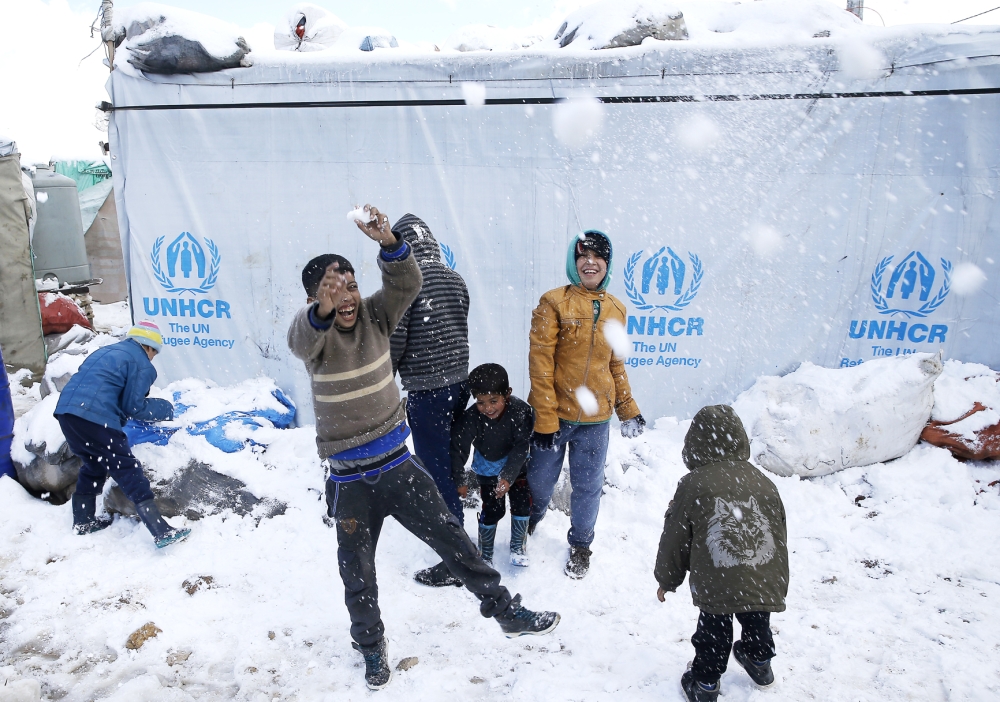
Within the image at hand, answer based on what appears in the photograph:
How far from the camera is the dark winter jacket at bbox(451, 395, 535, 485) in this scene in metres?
3.11

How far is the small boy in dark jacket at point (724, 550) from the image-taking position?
2180 mm

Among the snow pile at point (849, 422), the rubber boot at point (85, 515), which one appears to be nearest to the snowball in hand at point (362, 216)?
the rubber boot at point (85, 515)

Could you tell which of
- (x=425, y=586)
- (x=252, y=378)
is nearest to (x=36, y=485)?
(x=252, y=378)

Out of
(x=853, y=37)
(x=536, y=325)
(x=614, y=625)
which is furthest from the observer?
(x=853, y=37)

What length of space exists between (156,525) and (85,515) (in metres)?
0.66

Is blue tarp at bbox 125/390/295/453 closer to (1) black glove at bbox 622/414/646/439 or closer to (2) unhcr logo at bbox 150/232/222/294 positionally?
(2) unhcr logo at bbox 150/232/222/294

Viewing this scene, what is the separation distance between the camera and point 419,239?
10.2 ft

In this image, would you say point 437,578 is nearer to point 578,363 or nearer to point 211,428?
point 578,363

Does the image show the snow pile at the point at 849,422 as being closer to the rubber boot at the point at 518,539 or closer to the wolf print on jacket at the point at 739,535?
the rubber boot at the point at 518,539

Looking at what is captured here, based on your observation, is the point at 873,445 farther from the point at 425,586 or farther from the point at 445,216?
the point at 445,216

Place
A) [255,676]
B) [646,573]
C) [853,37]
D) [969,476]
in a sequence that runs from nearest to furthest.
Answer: [255,676] < [646,573] < [969,476] < [853,37]

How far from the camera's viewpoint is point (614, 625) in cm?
289

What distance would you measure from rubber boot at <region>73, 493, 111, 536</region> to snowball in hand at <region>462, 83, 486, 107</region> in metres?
4.06

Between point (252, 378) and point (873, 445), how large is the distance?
519 cm
